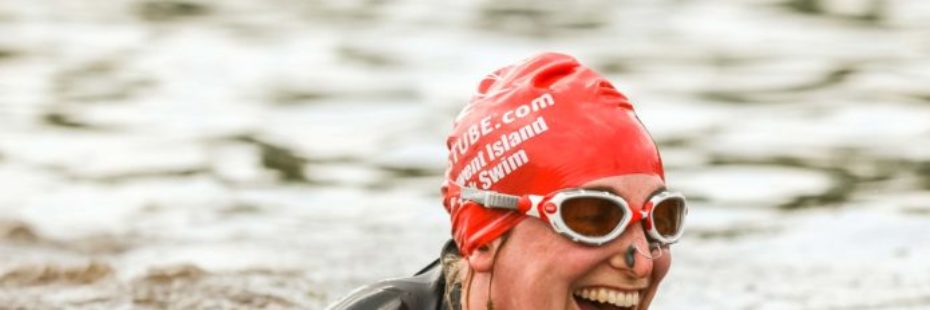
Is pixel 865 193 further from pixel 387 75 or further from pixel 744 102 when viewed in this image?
pixel 387 75

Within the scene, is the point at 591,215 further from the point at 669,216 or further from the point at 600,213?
the point at 669,216

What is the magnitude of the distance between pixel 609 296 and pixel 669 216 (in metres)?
0.30

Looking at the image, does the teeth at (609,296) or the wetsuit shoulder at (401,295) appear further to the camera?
the wetsuit shoulder at (401,295)

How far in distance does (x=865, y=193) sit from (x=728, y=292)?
2156mm

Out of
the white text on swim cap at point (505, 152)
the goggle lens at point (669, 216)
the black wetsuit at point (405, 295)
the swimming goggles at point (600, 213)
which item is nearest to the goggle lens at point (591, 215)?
the swimming goggles at point (600, 213)

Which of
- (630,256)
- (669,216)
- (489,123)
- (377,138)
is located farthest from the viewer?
(377,138)

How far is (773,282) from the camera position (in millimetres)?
9078

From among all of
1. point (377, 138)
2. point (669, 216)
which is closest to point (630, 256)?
point (669, 216)

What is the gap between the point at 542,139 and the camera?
5.07m

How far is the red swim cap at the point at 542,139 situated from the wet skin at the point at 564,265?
0.15 ft

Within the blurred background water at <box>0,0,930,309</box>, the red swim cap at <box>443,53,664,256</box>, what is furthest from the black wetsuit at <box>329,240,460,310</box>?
the blurred background water at <box>0,0,930,309</box>

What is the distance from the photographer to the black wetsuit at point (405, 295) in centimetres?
547

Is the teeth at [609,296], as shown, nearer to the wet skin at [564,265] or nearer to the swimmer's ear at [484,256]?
the wet skin at [564,265]

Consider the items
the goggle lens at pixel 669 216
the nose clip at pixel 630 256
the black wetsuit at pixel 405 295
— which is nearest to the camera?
the nose clip at pixel 630 256
